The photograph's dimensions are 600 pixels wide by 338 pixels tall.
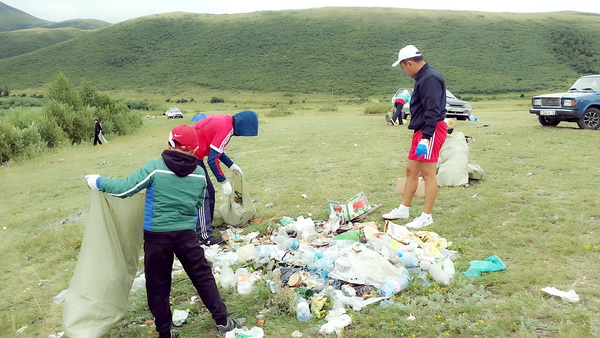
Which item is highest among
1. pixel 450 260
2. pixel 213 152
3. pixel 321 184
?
pixel 213 152

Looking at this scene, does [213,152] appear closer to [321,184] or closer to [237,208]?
[237,208]

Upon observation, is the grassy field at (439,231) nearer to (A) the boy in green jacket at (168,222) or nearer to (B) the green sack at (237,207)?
(A) the boy in green jacket at (168,222)

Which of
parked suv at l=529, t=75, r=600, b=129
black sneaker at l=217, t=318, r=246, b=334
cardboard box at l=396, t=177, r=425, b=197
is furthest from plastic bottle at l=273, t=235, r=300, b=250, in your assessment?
parked suv at l=529, t=75, r=600, b=129

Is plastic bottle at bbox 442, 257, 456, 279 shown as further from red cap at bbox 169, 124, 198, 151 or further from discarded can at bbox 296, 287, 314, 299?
red cap at bbox 169, 124, 198, 151

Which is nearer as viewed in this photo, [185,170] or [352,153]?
[185,170]

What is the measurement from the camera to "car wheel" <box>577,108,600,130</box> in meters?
12.6

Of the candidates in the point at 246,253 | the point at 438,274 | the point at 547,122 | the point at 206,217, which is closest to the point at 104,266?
the point at 246,253

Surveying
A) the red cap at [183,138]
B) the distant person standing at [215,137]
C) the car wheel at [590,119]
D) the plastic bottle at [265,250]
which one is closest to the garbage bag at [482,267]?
the plastic bottle at [265,250]

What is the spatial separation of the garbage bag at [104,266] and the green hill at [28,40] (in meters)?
138

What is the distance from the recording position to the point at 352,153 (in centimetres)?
1134

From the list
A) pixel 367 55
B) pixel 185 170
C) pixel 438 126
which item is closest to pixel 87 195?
pixel 185 170

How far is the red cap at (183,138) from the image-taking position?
3.22m

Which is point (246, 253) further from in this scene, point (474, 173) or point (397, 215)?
point (474, 173)

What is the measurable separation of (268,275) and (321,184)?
410 cm
